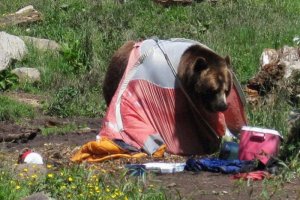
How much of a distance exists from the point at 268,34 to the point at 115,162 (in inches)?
301

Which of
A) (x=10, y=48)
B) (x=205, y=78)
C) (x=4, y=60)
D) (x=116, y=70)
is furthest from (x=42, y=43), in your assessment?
(x=205, y=78)

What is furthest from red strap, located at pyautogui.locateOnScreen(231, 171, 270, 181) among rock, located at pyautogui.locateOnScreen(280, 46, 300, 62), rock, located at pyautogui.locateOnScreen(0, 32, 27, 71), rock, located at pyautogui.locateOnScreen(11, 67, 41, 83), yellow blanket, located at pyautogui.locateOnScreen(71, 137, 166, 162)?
rock, located at pyautogui.locateOnScreen(0, 32, 27, 71)

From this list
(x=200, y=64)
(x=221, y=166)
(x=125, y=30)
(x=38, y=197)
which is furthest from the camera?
(x=125, y=30)

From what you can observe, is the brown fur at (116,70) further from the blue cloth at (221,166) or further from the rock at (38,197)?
the rock at (38,197)

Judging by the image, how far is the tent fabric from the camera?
10286 mm

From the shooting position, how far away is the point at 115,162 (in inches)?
374

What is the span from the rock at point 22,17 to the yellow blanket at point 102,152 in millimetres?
8443

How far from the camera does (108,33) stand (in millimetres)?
16719

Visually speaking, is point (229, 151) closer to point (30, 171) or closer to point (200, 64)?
point (200, 64)

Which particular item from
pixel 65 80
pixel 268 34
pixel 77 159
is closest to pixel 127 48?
pixel 77 159

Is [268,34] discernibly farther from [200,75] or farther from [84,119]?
[200,75]

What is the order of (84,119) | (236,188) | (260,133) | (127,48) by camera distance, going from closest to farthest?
(236,188), (260,133), (127,48), (84,119)

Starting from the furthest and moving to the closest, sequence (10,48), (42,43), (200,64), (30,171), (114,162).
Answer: (42,43) < (10,48) < (200,64) < (114,162) < (30,171)

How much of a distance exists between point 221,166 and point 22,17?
33.3ft
